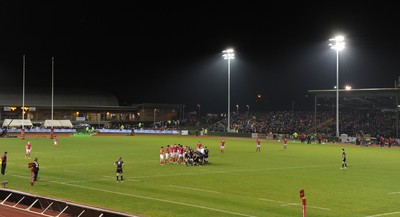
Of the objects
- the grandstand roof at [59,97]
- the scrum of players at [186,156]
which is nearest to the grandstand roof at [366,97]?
the scrum of players at [186,156]

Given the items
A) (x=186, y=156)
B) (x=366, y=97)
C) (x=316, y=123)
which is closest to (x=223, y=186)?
(x=186, y=156)

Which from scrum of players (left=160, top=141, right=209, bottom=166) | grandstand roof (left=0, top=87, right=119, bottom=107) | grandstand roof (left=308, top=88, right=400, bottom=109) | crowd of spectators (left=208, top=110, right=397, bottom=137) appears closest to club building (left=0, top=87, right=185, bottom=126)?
grandstand roof (left=0, top=87, right=119, bottom=107)

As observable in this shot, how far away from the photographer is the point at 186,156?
133 feet

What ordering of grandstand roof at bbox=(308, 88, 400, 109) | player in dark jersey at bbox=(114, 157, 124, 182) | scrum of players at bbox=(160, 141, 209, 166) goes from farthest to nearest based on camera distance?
grandstand roof at bbox=(308, 88, 400, 109), scrum of players at bbox=(160, 141, 209, 166), player in dark jersey at bbox=(114, 157, 124, 182)

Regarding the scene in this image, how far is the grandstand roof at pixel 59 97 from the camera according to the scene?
121062 mm

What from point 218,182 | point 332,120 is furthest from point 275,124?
point 218,182

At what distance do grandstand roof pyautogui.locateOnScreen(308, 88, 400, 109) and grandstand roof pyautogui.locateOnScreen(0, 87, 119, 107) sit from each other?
64033mm

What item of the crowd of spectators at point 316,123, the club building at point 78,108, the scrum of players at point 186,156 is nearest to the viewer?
the scrum of players at point 186,156

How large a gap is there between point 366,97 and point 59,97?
7601 cm

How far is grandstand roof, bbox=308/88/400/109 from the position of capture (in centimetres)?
7801

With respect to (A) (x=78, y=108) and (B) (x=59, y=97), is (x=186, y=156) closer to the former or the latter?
(A) (x=78, y=108)

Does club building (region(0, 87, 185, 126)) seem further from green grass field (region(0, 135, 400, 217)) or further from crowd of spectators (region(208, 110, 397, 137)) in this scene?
green grass field (region(0, 135, 400, 217))

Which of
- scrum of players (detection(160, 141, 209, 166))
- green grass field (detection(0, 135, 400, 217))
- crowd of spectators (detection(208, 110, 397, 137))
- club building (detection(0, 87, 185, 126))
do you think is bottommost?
green grass field (detection(0, 135, 400, 217))

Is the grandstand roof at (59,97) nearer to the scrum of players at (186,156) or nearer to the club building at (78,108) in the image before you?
the club building at (78,108)
